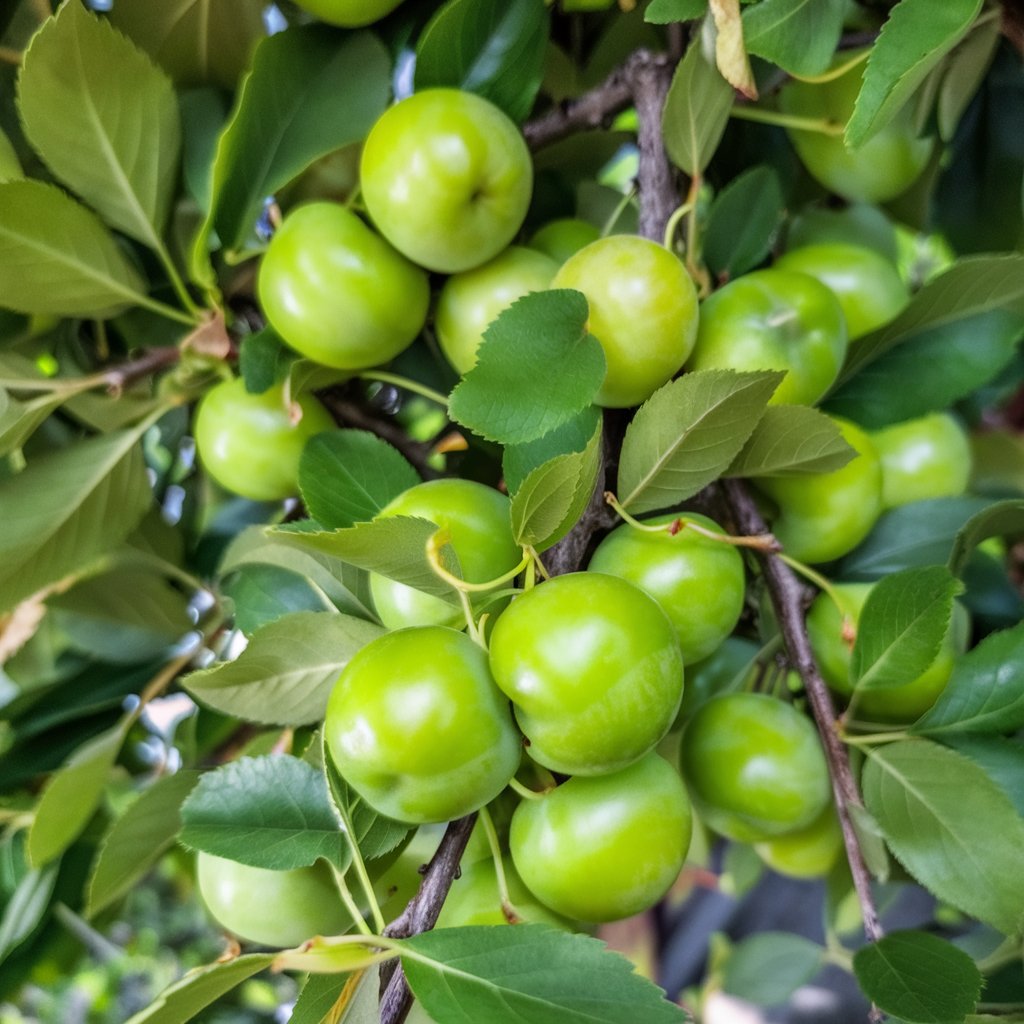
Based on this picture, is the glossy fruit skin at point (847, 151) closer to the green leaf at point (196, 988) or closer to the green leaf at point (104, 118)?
the green leaf at point (104, 118)

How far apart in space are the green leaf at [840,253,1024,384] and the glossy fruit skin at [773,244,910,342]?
0.02 m

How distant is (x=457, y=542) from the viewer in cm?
34

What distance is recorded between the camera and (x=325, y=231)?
411mm

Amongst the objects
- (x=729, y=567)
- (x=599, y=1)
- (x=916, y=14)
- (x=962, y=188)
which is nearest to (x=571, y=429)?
(x=729, y=567)

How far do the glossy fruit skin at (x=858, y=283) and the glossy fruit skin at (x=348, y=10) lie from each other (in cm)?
25

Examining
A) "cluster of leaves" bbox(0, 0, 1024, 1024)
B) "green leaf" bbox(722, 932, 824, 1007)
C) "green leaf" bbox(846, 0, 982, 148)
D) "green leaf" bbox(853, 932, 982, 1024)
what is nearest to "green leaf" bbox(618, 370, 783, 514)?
"cluster of leaves" bbox(0, 0, 1024, 1024)

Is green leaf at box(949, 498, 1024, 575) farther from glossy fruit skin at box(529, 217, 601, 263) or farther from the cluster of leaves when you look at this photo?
glossy fruit skin at box(529, 217, 601, 263)

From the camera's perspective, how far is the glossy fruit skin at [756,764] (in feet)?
1.33

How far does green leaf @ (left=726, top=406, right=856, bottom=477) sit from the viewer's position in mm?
350

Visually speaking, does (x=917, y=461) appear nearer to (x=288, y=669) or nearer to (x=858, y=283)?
(x=858, y=283)

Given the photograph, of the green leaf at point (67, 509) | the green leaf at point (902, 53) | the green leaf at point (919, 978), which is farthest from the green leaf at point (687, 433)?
the green leaf at point (67, 509)

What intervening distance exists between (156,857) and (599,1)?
21.7 inches

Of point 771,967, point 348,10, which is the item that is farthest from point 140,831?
point 771,967

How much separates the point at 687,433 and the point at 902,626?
129 millimetres
